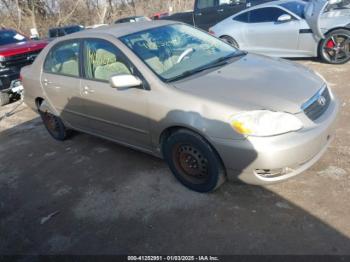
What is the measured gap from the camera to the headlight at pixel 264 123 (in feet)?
8.80

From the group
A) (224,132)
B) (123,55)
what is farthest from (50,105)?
(224,132)

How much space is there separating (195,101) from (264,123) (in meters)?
0.64

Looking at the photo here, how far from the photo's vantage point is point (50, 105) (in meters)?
4.89

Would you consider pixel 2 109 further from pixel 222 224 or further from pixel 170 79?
pixel 222 224

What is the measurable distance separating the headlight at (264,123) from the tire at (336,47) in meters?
4.67

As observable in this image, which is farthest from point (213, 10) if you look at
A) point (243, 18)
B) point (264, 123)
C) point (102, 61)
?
point (264, 123)

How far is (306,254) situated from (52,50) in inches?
161

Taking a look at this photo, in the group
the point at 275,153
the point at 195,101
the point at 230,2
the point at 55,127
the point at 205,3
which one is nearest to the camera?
the point at 275,153

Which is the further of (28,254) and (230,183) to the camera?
(230,183)

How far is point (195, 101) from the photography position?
2.98 metres

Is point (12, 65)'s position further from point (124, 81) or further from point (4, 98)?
point (124, 81)

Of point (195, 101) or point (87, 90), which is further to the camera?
point (87, 90)

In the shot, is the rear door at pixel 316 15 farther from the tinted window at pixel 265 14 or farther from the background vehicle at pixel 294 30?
the tinted window at pixel 265 14

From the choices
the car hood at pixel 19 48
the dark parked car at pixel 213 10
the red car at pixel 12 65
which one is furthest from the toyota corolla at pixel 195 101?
the dark parked car at pixel 213 10
